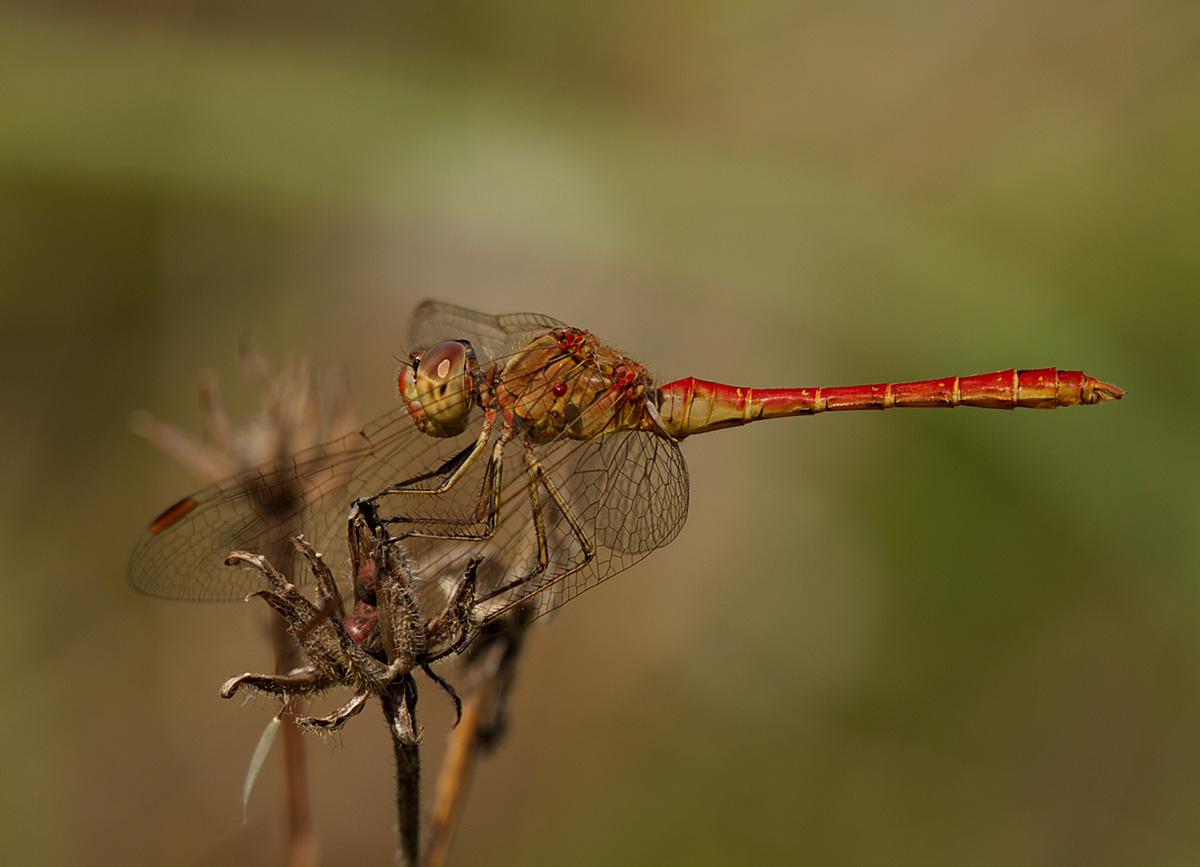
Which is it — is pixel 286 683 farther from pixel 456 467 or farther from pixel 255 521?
pixel 456 467

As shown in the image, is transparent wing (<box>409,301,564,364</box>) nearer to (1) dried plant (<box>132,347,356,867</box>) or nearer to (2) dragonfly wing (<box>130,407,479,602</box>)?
(1) dried plant (<box>132,347,356,867</box>)

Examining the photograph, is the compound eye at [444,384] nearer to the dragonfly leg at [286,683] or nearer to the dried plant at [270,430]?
the dried plant at [270,430]

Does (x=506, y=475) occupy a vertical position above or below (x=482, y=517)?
above

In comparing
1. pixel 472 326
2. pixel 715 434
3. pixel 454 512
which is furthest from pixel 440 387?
pixel 715 434

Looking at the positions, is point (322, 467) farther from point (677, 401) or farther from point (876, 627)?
point (876, 627)

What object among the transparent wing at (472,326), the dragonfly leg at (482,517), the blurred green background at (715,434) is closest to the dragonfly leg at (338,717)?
the dragonfly leg at (482,517)

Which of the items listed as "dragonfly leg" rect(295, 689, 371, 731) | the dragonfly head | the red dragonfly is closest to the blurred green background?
the red dragonfly
